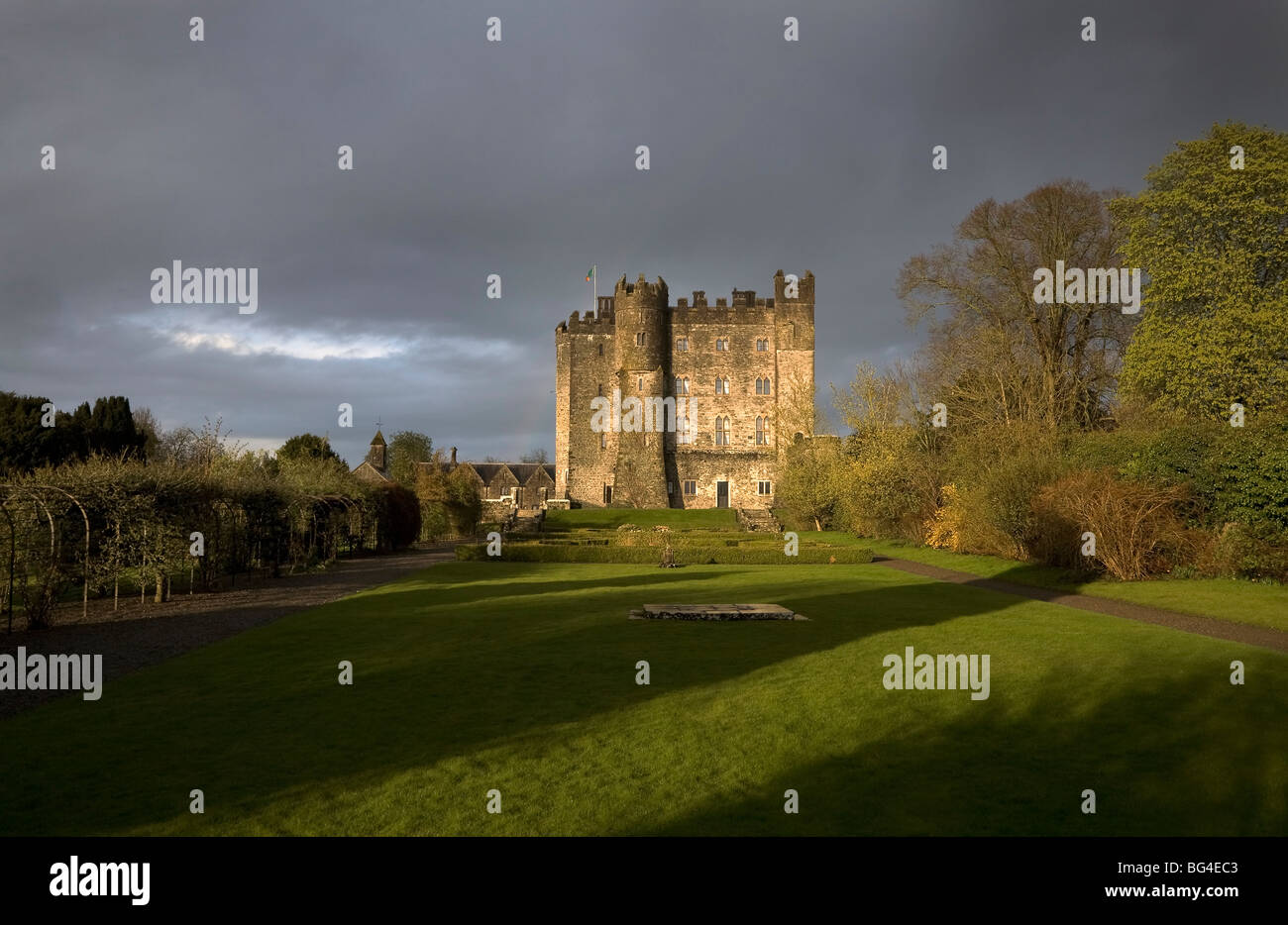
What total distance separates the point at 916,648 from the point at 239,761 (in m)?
8.64

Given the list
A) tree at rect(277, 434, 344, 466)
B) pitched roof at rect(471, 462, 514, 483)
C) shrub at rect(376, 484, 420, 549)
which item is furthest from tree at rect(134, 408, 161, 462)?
pitched roof at rect(471, 462, 514, 483)

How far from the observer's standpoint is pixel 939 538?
108 ft

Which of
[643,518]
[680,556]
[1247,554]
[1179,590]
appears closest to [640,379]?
[643,518]

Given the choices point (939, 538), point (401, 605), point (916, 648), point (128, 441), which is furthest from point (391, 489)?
point (916, 648)

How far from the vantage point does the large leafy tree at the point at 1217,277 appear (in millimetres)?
25438

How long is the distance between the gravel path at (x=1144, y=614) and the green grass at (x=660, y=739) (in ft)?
3.76

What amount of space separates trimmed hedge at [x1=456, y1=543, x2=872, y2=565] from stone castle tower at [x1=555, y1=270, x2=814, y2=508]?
29566 millimetres

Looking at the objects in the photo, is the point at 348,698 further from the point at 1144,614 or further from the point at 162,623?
the point at 1144,614

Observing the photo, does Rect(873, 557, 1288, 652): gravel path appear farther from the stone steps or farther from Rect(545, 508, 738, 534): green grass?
the stone steps

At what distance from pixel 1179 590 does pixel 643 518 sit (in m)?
32.6

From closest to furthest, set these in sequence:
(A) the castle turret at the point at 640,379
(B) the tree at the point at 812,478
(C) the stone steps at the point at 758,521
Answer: (B) the tree at the point at 812,478
(C) the stone steps at the point at 758,521
(A) the castle turret at the point at 640,379

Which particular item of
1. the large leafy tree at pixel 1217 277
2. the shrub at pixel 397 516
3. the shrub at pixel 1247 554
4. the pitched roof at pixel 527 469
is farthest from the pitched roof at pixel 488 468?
the shrub at pixel 1247 554

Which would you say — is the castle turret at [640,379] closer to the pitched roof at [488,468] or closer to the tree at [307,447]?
the tree at [307,447]

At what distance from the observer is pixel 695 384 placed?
60875 mm
